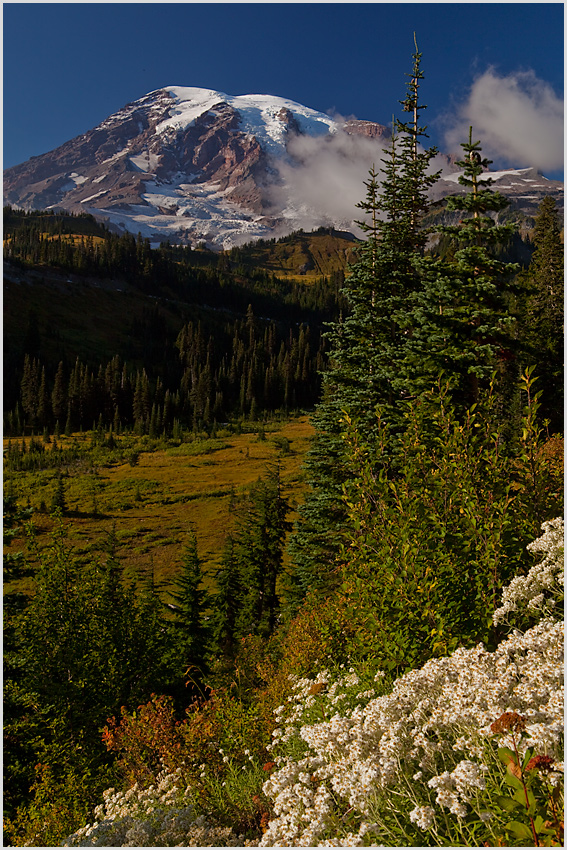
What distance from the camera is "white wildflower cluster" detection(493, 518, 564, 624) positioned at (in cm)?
582

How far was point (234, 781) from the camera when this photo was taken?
729cm

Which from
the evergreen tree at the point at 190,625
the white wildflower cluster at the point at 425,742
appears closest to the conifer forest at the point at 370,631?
the white wildflower cluster at the point at 425,742

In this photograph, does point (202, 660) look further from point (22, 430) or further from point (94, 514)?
point (22, 430)

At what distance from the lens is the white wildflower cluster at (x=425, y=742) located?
12.5 feet

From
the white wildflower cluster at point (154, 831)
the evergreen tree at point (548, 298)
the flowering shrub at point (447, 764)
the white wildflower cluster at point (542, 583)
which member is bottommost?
the white wildflower cluster at point (154, 831)

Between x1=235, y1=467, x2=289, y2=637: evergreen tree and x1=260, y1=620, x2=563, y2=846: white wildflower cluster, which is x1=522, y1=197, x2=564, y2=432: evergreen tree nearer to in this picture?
x1=235, y1=467, x2=289, y2=637: evergreen tree

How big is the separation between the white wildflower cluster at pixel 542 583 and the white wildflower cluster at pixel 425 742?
0.99 m

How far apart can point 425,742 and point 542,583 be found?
2791 millimetres

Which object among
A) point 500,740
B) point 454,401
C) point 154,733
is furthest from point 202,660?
point 500,740

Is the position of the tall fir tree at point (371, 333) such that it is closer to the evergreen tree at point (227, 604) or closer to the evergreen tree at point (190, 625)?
the evergreen tree at point (190, 625)

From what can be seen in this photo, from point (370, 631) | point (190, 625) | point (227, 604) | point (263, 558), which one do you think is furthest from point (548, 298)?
point (370, 631)

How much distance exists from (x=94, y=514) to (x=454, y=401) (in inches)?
2365

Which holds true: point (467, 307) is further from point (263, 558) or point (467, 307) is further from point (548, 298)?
point (548, 298)

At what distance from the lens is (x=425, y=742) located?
410 centimetres
